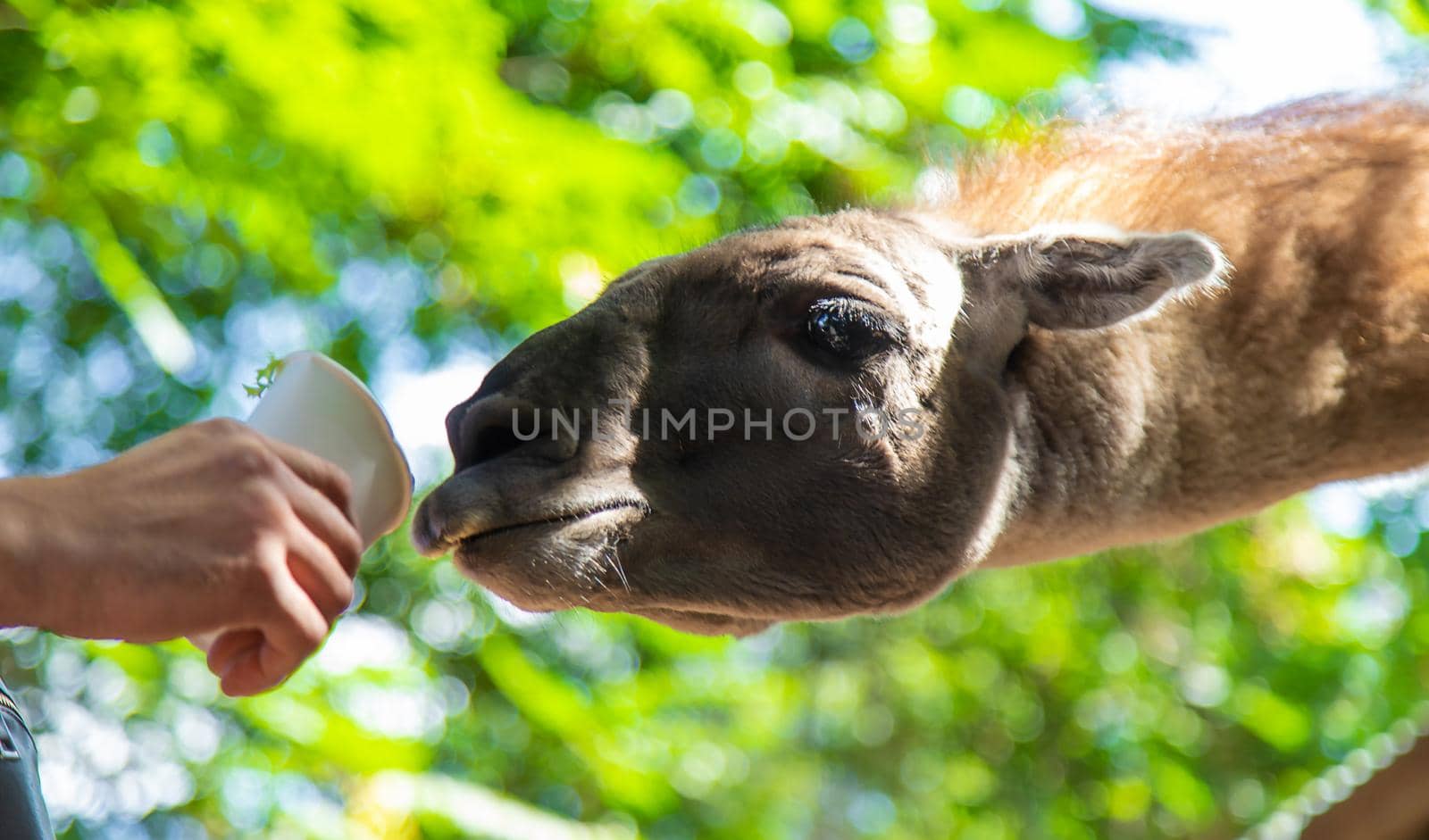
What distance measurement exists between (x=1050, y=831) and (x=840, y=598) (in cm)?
627

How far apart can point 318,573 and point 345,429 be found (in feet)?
1.16

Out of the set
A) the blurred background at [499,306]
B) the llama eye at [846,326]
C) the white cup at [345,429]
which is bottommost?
the blurred background at [499,306]

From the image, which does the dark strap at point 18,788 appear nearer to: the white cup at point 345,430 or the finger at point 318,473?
the white cup at point 345,430

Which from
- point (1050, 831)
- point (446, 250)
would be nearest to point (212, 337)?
point (446, 250)

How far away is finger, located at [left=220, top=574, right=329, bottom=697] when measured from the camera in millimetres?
1381

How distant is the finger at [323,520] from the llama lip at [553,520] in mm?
590

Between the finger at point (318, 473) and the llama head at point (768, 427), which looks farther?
the llama head at point (768, 427)

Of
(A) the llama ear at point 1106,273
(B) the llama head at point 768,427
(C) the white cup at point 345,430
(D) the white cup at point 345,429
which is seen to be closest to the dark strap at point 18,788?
(C) the white cup at point 345,430

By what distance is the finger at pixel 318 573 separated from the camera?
4.58ft

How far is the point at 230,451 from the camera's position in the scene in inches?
54.3

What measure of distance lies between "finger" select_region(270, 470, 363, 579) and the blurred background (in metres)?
1.09

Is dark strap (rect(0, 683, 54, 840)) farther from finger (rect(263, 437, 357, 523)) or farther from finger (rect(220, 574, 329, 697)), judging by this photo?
finger (rect(263, 437, 357, 523))

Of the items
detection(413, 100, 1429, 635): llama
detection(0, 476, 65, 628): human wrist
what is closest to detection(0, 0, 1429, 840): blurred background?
detection(413, 100, 1429, 635): llama

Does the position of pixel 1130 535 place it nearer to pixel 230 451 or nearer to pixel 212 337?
pixel 230 451
